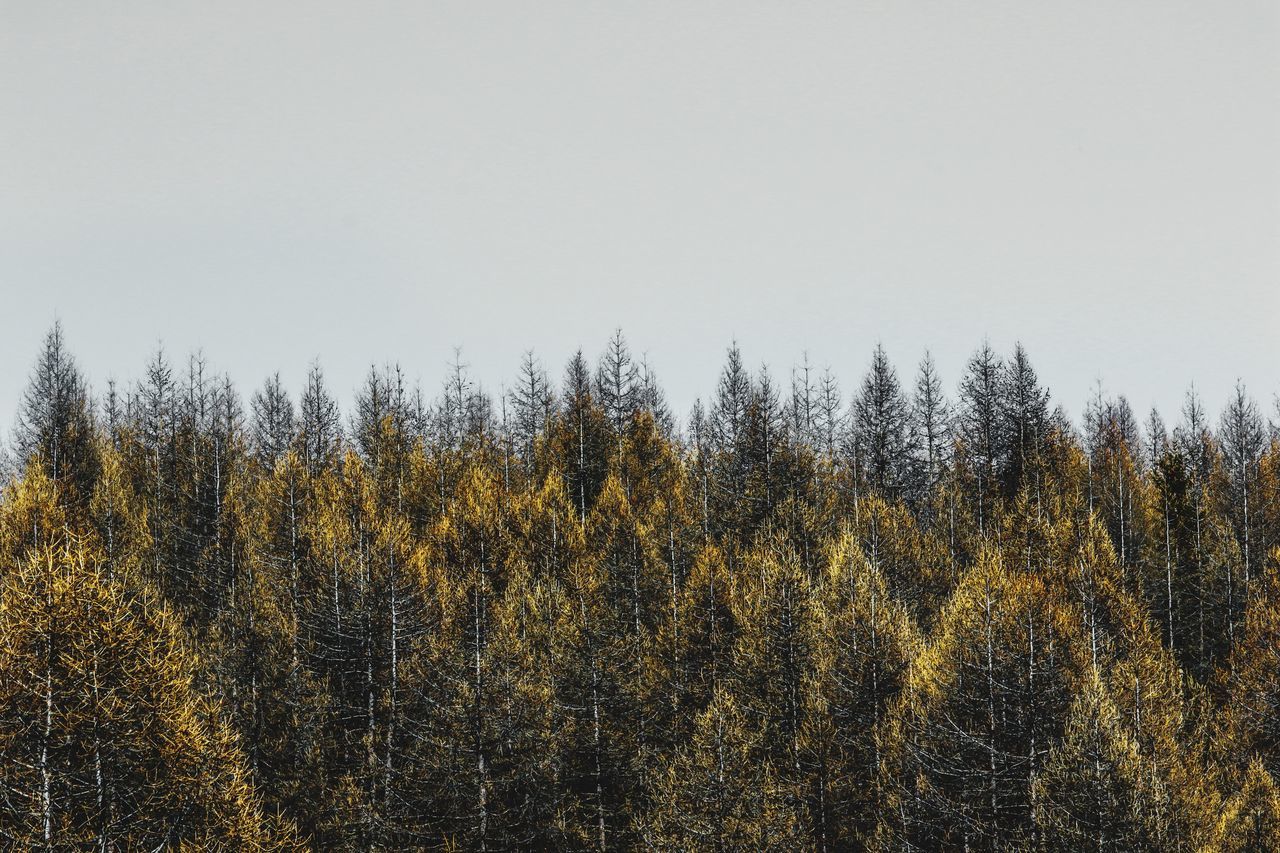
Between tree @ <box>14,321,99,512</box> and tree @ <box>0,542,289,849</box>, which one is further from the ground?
tree @ <box>14,321,99,512</box>

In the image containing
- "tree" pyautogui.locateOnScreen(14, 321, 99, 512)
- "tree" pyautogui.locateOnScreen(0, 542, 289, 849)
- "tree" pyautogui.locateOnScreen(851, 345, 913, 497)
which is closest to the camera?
"tree" pyautogui.locateOnScreen(0, 542, 289, 849)

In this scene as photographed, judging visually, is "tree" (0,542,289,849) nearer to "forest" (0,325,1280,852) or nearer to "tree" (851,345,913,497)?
"forest" (0,325,1280,852)

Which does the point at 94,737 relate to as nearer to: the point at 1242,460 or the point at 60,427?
the point at 60,427

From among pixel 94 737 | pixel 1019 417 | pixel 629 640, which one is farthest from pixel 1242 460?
pixel 94 737

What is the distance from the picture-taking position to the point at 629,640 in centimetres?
3328

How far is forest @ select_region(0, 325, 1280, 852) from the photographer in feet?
56.2

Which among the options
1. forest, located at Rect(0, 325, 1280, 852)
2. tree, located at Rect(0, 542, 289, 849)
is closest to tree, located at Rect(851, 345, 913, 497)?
forest, located at Rect(0, 325, 1280, 852)

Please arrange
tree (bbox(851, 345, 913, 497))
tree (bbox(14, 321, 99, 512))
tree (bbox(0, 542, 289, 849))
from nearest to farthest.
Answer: tree (bbox(0, 542, 289, 849))
tree (bbox(14, 321, 99, 512))
tree (bbox(851, 345, 913, 497))

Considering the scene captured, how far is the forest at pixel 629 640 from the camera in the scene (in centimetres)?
1714

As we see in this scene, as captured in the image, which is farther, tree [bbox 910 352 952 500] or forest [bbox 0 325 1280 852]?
tree [bbox 910 352 952 500]

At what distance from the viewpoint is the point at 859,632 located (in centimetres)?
2748

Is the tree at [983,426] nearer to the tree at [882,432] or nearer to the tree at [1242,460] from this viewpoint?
the tree at [882,432]

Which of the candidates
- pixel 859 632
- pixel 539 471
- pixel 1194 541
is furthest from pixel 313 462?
pixel 1194 541

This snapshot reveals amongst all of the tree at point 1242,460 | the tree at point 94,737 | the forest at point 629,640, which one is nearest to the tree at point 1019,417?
the forest at point 629,640
